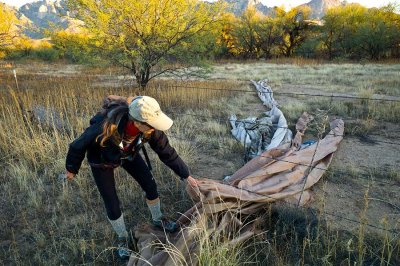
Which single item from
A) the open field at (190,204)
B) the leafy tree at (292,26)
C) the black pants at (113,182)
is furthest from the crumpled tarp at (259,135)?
the leafy tree at (292,26)

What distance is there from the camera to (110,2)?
8.03 m

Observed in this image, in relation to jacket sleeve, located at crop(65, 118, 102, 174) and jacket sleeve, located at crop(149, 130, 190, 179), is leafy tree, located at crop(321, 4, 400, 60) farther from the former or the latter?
jacket sleeve, located at crop(65, 118, 102, 174)

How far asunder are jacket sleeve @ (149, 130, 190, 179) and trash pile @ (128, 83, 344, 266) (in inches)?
8.4

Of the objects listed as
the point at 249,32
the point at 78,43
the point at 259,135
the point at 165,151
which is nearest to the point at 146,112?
the point at 165,151

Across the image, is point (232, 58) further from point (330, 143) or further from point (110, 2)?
point (330, 143)

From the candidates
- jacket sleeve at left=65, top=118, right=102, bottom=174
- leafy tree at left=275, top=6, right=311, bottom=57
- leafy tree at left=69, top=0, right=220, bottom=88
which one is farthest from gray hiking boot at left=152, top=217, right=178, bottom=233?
leafy tree at left=275, top=6, right=311, bottom=57

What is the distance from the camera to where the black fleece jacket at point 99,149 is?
2.28 meters

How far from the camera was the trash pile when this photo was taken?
248cm

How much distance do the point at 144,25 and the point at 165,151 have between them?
6.72 meters

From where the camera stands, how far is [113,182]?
2.66 meters

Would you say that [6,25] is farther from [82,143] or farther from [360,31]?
[360,31]

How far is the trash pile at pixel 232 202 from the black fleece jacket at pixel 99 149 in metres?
0.37

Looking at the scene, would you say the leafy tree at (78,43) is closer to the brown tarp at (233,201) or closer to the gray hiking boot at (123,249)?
the brown tarp at (233,201)

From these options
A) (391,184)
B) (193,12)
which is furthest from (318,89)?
(391,184)
